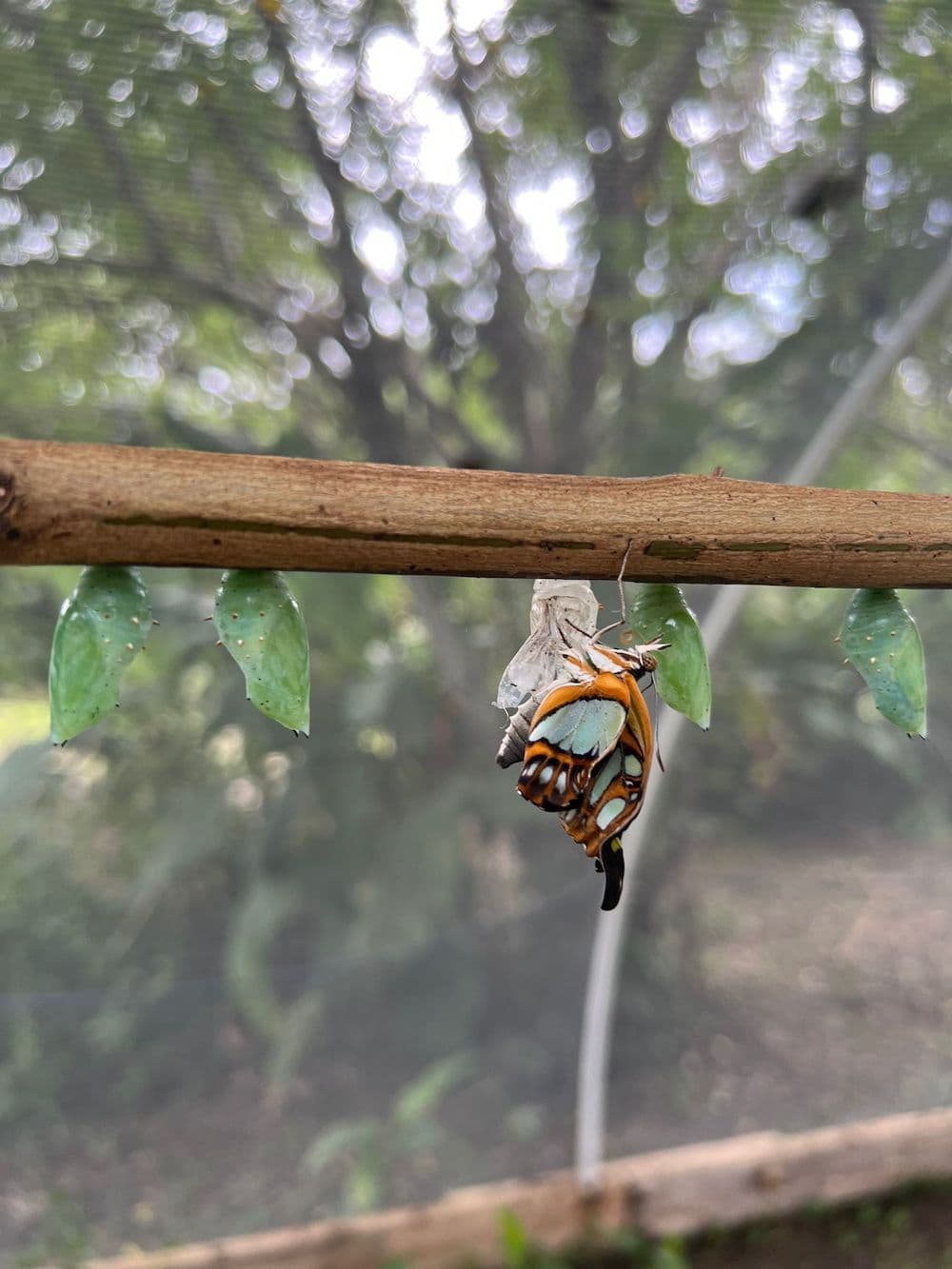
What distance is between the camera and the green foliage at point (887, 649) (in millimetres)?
997

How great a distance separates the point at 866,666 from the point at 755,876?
2.02 m

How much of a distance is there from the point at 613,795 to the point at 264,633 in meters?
0.38

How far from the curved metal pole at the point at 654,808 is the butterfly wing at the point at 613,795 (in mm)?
1274

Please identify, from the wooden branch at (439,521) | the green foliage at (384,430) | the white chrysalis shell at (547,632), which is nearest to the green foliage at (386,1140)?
the green foliage at (384,430)

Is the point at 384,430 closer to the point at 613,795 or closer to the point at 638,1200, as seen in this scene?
the point at 613,795

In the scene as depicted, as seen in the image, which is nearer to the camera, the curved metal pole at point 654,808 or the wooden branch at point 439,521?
the wooden branch at point 439,521

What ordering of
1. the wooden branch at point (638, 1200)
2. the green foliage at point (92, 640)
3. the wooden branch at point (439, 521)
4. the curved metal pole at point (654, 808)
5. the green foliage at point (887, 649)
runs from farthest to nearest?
the wooden branch at point (638, 1200) → the curved metal pole at point (654, 808) → the green foliage at point (887, 649) → the green foliage at point (92, 640) → the wooden branch at point (439, 521)

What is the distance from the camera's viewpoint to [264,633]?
86 centimetres

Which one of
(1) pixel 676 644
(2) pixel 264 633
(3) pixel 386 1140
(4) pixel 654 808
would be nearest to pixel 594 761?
(1) pixel 676 644

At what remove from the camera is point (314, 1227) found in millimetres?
2605

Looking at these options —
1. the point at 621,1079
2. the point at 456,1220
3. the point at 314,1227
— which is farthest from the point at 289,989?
the point at 621,1079

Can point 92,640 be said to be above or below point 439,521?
below

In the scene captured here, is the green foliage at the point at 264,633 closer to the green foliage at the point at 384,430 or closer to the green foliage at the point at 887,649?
the green foliage at the point at 887,649

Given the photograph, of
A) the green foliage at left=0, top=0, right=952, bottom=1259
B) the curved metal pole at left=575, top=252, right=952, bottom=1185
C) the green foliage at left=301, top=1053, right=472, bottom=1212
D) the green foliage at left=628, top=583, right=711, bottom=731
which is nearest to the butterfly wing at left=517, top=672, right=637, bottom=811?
the green foliage at left=628, top=583, right=711, bottom=731
